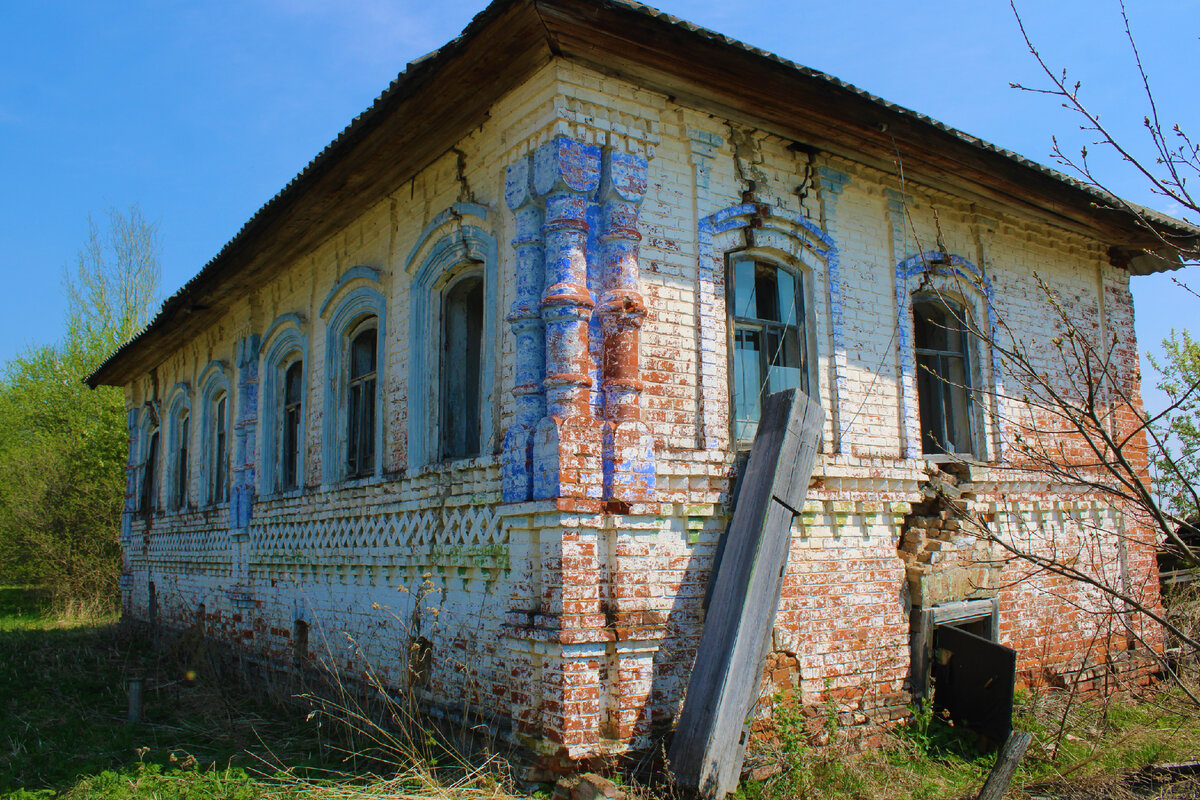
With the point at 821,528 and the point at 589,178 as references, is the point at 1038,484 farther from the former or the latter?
the point at 589,178

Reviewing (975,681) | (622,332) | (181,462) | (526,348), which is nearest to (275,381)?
(181,462)

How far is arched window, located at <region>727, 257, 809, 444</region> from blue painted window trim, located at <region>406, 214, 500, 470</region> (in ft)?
6.50

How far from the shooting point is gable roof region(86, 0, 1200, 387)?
219 inches

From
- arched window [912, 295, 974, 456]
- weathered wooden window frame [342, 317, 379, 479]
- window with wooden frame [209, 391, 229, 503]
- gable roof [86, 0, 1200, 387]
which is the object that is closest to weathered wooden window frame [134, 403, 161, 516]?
window with wooden frame [209, 391, 229, 503]

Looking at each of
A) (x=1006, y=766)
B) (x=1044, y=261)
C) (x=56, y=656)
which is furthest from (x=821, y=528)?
(x=56, y=656)

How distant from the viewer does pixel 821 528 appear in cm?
659

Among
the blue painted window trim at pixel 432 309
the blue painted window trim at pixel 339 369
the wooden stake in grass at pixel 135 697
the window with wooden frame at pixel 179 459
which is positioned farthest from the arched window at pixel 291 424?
the window with wooden frame at pixel 179 459

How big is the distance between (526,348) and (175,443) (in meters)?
11.7

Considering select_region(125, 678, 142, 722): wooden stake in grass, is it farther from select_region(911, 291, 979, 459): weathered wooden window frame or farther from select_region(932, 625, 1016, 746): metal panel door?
select_region(911, 291, 979, 459): weathered wooden window frame

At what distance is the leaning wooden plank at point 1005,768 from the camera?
16.9ft

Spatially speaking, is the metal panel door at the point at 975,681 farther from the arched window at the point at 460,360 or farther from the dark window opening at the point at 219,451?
the dark window opening at the point at 219,451

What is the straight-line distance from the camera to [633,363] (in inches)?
225

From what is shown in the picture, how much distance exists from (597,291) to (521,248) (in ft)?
2.07

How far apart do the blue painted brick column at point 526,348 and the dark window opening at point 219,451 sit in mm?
8389
